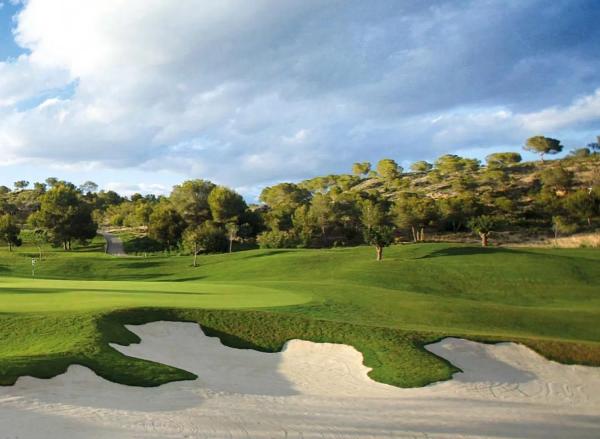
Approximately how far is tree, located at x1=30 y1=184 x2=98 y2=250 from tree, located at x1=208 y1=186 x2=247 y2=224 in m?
20.2

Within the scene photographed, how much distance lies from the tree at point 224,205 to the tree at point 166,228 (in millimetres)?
7489

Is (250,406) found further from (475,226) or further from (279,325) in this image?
(475,226)

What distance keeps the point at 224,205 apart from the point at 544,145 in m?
104

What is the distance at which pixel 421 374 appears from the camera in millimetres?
13859

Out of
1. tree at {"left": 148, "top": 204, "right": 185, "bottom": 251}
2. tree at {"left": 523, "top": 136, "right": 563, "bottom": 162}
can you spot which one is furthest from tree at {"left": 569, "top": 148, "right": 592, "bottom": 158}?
tree at {"left": 148, "top": 204, "right": 185, "bottom": 251}

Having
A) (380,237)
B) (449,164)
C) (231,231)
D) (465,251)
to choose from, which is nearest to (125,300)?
(380,237)

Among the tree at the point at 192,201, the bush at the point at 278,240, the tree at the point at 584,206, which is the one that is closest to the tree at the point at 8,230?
the tree at the point at 192,201

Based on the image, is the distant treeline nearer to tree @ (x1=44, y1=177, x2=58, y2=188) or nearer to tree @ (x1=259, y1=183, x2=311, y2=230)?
tree @ (x1=259, y1=183, x2=311, y2=230)

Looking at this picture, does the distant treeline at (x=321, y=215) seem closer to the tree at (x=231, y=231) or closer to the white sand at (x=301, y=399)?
the tree at (x=231, y=231)

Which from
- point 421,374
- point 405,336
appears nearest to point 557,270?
point 405,336

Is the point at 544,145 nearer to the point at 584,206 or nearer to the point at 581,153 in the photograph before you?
the point at 581,153

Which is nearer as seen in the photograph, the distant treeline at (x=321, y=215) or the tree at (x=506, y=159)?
the distant treeline at (x=321, y=215)

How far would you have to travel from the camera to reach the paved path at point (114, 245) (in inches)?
2981

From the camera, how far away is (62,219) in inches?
2953
